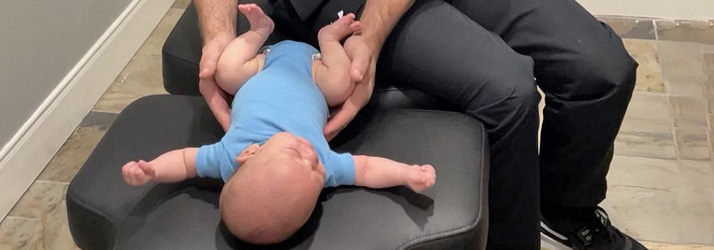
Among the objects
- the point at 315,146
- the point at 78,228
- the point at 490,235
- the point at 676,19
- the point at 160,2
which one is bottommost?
the point at 676,19

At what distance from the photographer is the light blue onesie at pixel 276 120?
109 centimetres

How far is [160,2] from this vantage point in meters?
2.48

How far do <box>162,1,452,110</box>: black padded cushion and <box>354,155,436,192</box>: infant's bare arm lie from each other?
9.1 inches

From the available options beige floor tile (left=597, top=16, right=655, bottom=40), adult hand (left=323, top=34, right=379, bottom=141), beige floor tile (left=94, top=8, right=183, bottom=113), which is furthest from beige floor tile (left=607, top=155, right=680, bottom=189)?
beige floor tile (left=94, top=8, right=183, bottom=113)

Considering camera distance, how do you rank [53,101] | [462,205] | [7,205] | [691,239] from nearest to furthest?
1. [462,205]
2. [691,239]
3. [7,205]
4. [53,101]

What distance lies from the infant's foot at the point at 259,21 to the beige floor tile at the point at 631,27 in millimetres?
1426

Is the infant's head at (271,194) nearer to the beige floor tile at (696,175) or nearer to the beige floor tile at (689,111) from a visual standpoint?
the beige floor tile at (696,175)

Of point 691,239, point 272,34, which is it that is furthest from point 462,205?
point 691,239

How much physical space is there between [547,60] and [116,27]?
1.30 m

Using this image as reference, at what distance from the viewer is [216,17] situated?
1350 mm

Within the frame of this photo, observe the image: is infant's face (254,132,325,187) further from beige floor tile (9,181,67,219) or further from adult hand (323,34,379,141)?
beige floor tile (9,181,67,219)

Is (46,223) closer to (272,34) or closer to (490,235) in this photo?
(272,34)

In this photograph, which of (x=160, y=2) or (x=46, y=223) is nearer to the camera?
(x=46, y=223)

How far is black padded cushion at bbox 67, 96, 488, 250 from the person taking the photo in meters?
1.04
